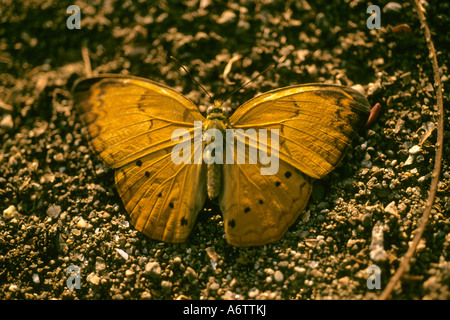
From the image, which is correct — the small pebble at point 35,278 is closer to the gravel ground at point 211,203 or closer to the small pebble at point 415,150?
the gravel ground at point 211,203

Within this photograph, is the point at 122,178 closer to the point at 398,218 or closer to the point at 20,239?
the point at 20,239

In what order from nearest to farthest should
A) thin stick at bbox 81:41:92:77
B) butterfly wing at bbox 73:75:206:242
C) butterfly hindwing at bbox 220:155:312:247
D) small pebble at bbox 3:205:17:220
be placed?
1. butterfly hindwing at bbox 220:155:312:247
2. butterfly wing at bbox 73:75:206:242
3. small pebble at bbox 3:205:17:220
4. thin stick at bbox 81:41:92:77

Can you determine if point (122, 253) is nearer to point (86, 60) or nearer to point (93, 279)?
point (93, 279)

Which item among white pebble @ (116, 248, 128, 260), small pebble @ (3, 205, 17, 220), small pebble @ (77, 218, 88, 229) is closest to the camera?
white pebble @ (116, 248, 128, 260)

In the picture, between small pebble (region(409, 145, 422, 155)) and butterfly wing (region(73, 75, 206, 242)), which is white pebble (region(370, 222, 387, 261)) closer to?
small pebble (region(409, 145, 422, 155))

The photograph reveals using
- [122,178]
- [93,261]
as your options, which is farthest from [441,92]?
[93,261]

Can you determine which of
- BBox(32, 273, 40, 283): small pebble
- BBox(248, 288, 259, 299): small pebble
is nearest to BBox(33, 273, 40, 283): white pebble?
BBox(32, 273, 40, 283): small pebble

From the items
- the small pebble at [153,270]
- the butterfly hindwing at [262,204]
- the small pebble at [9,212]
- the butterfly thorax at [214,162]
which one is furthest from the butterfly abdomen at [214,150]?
the small pebble at [9,212]
